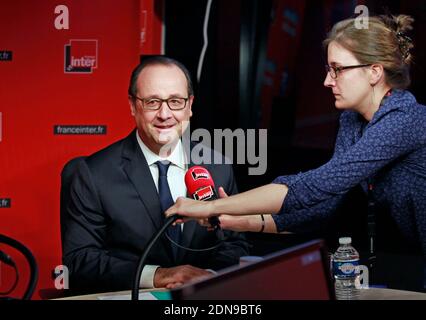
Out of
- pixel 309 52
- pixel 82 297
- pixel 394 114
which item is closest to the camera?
pixel 82 297

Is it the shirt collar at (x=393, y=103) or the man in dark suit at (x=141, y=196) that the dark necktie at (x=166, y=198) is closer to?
the man in dark suit at (x=141, y=196)

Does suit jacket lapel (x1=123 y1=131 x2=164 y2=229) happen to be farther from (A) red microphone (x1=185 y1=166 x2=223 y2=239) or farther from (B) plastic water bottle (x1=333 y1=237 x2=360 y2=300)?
(B) plastic water bottle (x1=333 y1=237 x2=360 y2=300)

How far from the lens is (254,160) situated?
477cm

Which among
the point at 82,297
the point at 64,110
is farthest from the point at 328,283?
the point at 64,110

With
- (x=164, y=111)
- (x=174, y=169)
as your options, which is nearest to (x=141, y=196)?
(x=174, y=169)

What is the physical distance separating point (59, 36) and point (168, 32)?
1.13 meters

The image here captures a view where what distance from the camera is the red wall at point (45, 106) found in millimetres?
3990

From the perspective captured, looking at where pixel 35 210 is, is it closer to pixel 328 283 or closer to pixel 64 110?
pixel 64 110

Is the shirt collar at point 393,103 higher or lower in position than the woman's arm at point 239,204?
higher

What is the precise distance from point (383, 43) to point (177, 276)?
111cm

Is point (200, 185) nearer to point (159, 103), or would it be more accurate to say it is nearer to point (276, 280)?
point (159, 103)

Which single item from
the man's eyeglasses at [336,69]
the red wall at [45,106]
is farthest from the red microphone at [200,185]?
the red wall at [45,106]

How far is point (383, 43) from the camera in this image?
264 centimetres

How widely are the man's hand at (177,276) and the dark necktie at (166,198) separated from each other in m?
0.28
